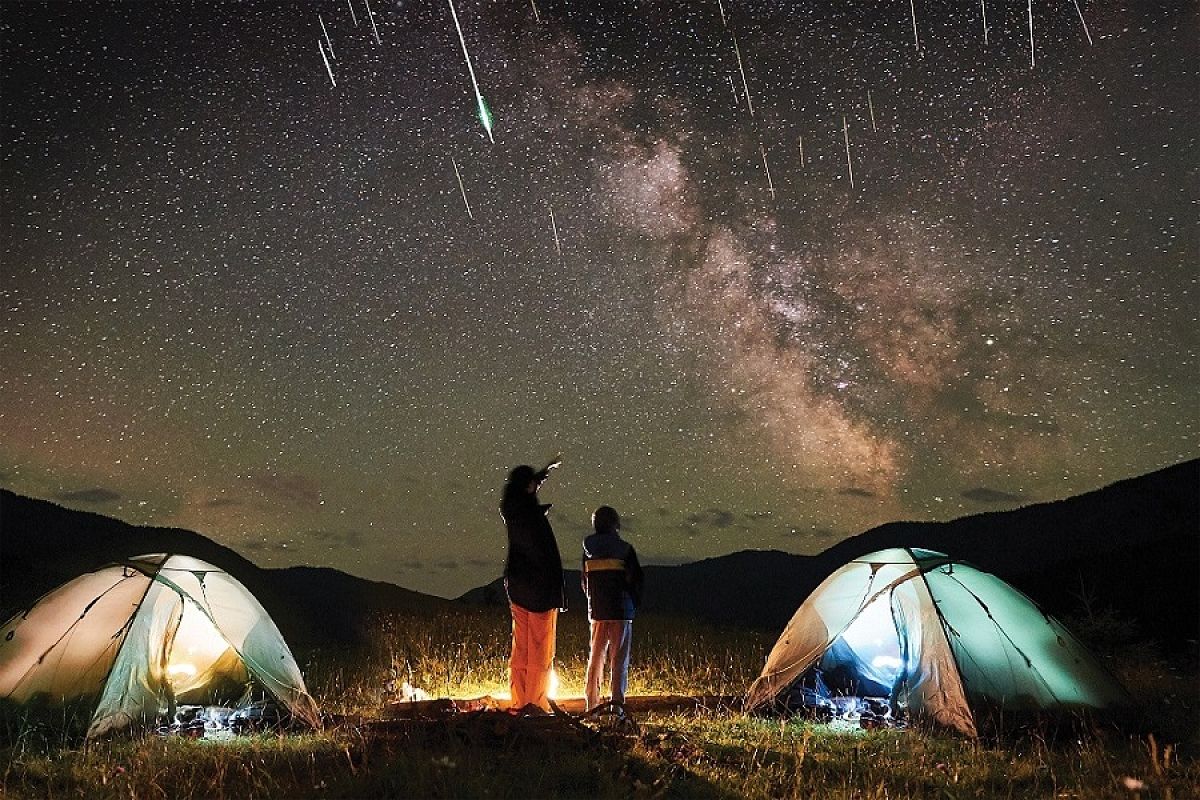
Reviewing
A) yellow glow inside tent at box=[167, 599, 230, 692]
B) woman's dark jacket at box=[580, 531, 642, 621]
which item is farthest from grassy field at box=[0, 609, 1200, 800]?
yellow glow inside tent at box=[167, 599, 230, 692]

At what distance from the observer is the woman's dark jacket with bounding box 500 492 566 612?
889cm

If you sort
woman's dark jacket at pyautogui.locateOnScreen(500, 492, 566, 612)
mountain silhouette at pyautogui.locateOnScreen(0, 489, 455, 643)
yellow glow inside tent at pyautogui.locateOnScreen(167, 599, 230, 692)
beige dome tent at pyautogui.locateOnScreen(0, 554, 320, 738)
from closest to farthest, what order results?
beige dome tent at pyautogui.locateOnScreen(0, 554, 320, 738), woman's dark jacket at pyautogui.locateOnScreen(500, 492, 566, 612), yellow glow inside tent at pyautogui.locateOnScreen(167, 599, 230, 692), mountain silhouette at pyautogui.locateOnScreen(0, 489, 455, 643)

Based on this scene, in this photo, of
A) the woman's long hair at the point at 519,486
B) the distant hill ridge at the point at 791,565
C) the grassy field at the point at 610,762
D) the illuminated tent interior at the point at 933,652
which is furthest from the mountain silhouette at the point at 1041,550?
the woman's long hair at the point at 519,486

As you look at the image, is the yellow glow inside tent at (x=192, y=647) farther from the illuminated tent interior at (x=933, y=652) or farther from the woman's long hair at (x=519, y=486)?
the illuminated tent interior at (x=933, y=652)

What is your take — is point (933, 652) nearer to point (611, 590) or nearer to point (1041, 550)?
point (611, 590)

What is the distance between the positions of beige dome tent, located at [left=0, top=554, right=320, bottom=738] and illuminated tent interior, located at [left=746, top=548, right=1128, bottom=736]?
4.84 m

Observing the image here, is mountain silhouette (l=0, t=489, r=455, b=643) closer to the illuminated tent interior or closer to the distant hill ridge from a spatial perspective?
the distant hill ridge

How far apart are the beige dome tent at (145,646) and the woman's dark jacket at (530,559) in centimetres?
213

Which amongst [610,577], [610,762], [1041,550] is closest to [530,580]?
[610,577]

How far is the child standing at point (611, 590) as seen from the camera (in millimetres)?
8977

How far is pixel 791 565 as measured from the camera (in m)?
96.9

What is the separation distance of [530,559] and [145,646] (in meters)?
3.67

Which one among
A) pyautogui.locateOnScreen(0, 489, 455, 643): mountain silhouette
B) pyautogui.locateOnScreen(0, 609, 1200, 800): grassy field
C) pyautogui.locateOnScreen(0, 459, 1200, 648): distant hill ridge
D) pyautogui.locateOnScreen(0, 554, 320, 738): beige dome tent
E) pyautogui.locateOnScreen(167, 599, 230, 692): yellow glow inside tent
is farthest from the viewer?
pyautogui.locateOnScreen(0, 459, 1200, 648): distant hill ridge

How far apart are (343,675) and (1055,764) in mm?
7879
